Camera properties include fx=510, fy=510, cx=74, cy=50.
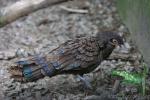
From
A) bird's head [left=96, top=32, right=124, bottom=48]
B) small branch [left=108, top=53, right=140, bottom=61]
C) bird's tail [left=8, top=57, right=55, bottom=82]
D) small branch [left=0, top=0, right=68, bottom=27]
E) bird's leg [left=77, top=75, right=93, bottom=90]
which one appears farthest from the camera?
small branch [left=108, top=53, right=140, bottom=61]

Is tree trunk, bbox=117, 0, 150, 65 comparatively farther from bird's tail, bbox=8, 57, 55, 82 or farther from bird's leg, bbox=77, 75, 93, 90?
bird's tail, bbox=8, 57, 55, 82

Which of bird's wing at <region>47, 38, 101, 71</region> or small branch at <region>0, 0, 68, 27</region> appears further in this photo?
small branch at <region>0, 0, 68, 27</region>

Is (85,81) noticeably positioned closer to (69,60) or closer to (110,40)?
(69,60)

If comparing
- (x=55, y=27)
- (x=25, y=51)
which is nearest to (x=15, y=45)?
(x=25, y=51)

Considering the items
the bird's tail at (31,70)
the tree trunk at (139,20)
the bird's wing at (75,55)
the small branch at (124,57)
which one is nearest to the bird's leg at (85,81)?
the bird's wing at (75,55)

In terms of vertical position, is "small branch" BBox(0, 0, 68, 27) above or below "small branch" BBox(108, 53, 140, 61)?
above

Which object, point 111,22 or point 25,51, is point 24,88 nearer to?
point 25,51

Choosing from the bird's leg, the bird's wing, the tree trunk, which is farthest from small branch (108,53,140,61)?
the bird's wing

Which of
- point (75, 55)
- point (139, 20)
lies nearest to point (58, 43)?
point (139, 20)
